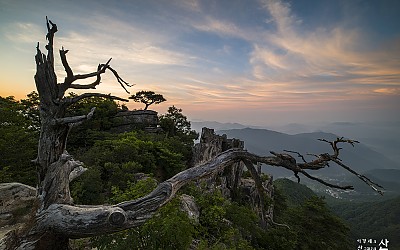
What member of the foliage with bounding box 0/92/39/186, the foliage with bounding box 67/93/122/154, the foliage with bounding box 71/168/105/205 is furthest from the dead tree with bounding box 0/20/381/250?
the foliage with bounding box 67/93/122/154

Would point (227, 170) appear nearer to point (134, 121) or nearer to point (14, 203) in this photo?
point (134, 121)

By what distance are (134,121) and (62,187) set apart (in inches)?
1074

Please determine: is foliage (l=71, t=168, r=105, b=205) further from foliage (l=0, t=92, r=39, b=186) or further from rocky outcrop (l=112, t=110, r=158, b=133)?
rocky outcrop (l=112, t=110, r=158, b=133)

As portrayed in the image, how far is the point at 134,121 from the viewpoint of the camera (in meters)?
30.7

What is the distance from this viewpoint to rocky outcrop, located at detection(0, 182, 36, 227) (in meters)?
7.96

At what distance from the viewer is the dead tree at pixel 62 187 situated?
3.63 meters

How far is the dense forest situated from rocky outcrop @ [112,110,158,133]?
0.99m

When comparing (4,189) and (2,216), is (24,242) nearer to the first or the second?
(2,216)

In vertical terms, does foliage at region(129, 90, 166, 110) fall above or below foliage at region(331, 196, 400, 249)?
above

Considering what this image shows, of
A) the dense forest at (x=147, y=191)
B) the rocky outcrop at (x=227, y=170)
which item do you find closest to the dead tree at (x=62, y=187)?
the dense forest at (x=147, y=191)

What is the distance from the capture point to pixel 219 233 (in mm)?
8648

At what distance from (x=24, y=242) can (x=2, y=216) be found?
5.87 meters

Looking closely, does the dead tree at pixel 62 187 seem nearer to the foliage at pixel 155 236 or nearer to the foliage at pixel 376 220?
the foliage at pixel 155 236

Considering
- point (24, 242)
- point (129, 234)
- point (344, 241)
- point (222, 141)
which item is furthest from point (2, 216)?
point (344, 241)
